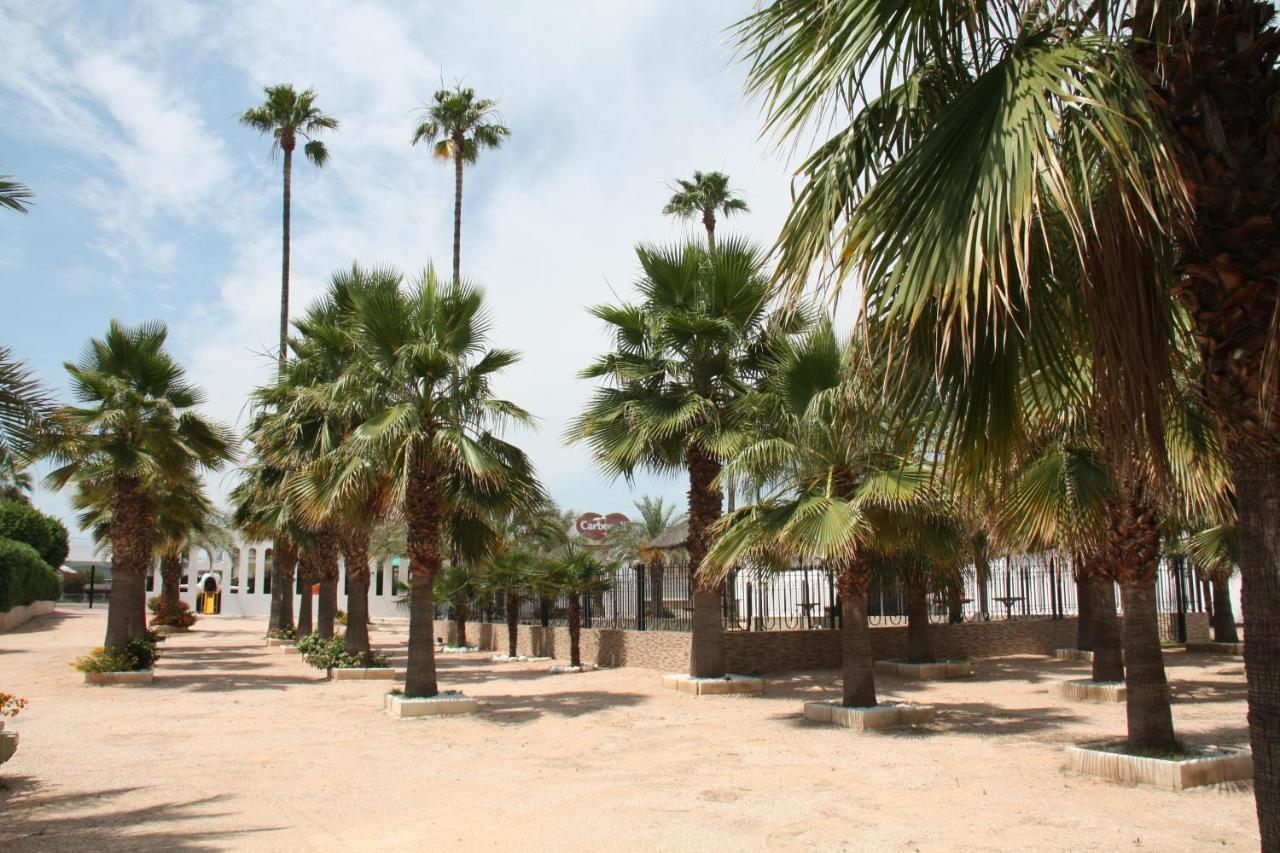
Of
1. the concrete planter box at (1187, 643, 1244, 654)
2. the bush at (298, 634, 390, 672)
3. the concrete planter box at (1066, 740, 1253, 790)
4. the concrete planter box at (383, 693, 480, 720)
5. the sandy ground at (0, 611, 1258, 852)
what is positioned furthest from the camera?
the concrete planter box at (1187, 643, 1244, 654)

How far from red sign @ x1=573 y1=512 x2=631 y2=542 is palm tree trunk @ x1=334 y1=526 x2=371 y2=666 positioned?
30.3 meters

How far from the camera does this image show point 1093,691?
49.3 feet

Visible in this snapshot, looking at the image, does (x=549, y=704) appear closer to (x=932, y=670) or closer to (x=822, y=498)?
(x=822, y=498)

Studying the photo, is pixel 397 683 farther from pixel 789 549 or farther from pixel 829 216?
pixel 829 216

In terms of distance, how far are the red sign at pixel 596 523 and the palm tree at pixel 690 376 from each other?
113 feet

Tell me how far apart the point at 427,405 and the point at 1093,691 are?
1132 centimetres

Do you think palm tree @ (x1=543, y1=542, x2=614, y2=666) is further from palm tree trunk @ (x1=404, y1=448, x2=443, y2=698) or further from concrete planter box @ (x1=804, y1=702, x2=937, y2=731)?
concrete planter box @ (x1=804, y1=702, x2=937, y2=731)

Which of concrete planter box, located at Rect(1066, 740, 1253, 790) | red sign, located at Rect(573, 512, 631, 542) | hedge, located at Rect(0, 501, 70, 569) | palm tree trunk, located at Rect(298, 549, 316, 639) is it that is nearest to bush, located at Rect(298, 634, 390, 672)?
palm tree trunk, located at Rect(298, 549, 316, 639)

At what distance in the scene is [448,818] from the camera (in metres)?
8.14

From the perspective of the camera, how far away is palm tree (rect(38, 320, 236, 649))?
19438 millimetres

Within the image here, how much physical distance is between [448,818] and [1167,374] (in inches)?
258

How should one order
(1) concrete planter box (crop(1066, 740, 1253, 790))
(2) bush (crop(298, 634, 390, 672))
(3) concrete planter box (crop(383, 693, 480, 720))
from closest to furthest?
(1) concrete planter box (crop(1066, 740, 1253, 790))
(3) concrete planter box (crop(383, 693, 480, 720))
(2) bush (crop(298, 634, 390, 672))

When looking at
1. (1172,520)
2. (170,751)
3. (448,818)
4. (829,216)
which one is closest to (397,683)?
(170,751)

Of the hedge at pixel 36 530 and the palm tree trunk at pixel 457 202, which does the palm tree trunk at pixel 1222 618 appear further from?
the hedge at pixel 36 530
